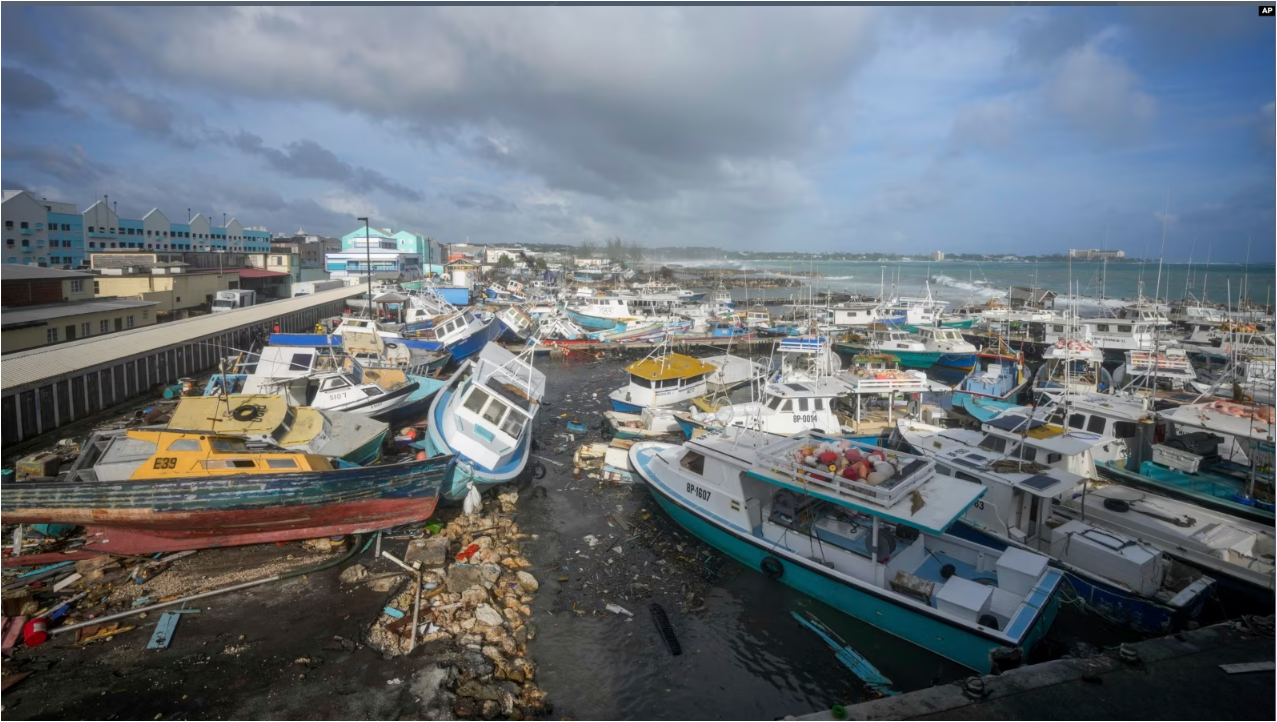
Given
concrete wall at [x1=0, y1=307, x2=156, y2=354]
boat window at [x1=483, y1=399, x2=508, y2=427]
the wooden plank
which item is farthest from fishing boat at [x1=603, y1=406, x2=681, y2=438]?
concrete wall at [x1=0, y1=307, x2=156, y2=354]

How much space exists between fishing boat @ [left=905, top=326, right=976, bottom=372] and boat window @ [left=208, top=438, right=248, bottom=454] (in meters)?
30.4

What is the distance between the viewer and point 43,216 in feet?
173

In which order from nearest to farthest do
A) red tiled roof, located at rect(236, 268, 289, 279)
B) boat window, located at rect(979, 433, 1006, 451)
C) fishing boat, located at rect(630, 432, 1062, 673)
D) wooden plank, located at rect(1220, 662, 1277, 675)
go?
wooden plank, located at rect(1220, 662, 1277, 675) → fishing boat, located at rect(630, 432, 1062, 673) → boat window, located at rect(979, 433, 1006, 451) → red tiled roof, located at rect(236, 268, 289, 279)

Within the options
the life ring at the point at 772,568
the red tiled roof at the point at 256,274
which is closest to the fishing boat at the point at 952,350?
the life ring at the point at 772,568

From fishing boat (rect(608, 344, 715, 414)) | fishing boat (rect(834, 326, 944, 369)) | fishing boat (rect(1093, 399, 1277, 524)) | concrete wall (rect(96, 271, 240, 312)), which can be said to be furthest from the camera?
concrete wall (rect(96, 271, 240, 312))

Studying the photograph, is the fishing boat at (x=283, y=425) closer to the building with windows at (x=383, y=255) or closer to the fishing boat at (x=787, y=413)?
the fishing boat at (x=787, y=413)

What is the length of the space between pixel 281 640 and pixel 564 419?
13.9m

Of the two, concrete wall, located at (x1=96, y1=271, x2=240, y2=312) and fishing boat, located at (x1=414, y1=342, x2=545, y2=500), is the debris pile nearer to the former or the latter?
fishing boat, located at (x1=414, y1=342, x2=545, y2=500)

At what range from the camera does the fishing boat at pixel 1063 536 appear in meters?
8.88

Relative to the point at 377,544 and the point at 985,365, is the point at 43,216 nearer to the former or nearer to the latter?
the point at 377,544

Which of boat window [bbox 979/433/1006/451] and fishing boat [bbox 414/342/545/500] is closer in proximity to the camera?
boat window [bbox 979/433/1006/451]

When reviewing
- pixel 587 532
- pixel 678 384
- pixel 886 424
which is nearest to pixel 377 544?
pixel 587 532

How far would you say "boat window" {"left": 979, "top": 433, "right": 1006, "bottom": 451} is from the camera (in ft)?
41.7

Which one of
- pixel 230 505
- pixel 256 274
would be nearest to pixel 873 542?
pixel 230 505
